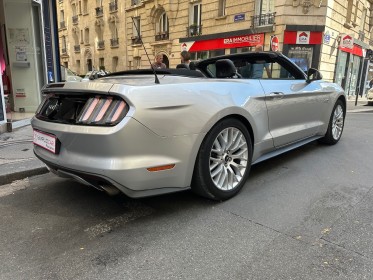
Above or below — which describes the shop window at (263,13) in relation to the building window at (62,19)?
below

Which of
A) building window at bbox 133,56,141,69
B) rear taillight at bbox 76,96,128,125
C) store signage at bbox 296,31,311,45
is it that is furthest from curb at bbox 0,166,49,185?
building window at bbox 133,56,141,69

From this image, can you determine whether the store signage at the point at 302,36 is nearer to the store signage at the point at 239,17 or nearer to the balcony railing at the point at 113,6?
the store signage at the point at 239,17

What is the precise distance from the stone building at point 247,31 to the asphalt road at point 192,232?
43.4 ft

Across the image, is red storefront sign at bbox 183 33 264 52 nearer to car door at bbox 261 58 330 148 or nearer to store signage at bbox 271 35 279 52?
store signage at bbox 271 35 279 52

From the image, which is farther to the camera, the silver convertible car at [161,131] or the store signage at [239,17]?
the store signage at [239,17]

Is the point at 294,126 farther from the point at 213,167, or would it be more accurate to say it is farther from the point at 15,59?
the point at 15,59

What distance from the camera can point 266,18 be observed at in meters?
17.4

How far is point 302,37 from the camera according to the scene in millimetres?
16828

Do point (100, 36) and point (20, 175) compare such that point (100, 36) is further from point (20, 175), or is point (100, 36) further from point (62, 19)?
point (20, 175)

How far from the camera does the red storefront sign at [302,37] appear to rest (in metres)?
16.8

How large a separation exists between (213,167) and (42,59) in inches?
266

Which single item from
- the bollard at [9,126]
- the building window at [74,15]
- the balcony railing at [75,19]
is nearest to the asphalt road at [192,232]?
the bollard at [9,126]

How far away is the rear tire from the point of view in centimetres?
519

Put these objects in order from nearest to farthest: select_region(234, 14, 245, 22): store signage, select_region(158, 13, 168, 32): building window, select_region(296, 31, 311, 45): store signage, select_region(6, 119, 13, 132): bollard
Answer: select_region(6, 119, 13, 132): bollard, select_region(296, 31, 311, 45): store signage, select_region(234, 14, 245, 22): store signage, select_region(158, 13, 168, 32): building window
